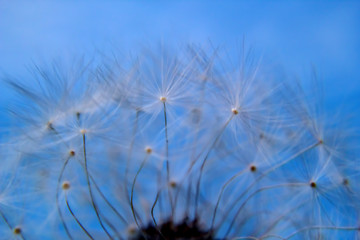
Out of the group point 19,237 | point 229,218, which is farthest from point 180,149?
point 19,237

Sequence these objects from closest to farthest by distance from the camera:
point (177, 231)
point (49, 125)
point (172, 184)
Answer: point (177, 231)
point (49, 125)
point (172, 184)

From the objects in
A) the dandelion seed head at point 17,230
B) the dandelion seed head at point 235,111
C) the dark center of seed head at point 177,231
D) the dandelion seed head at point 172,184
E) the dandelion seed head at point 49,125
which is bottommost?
the dandelion seed head at point 17,230

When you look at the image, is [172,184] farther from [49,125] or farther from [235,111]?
[49,125]

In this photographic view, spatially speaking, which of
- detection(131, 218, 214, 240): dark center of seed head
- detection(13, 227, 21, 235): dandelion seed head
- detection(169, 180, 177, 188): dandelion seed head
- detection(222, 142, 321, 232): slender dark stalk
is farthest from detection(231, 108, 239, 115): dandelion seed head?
detection(13, 227, 21, 235): dandelion seed head

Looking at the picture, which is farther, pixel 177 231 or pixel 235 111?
pixel 235 111

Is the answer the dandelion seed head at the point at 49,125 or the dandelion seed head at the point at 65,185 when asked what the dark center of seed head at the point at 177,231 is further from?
the dandelion seed head at the point at 49,125

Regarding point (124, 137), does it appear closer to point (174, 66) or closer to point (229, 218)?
point (174, 66)

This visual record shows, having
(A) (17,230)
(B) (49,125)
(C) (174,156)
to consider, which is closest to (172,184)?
(C) (174,156)

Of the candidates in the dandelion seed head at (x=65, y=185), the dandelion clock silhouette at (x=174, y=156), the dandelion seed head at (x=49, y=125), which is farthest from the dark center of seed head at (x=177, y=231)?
the dandelion seed head at (x=49, y=125)

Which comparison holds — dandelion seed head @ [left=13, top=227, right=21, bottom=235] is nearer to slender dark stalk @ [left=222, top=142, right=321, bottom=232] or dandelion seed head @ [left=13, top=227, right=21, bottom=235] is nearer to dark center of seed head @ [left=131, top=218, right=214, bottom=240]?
dark center of seed head @ [left=131, top=218, right=214, bottom=240]
